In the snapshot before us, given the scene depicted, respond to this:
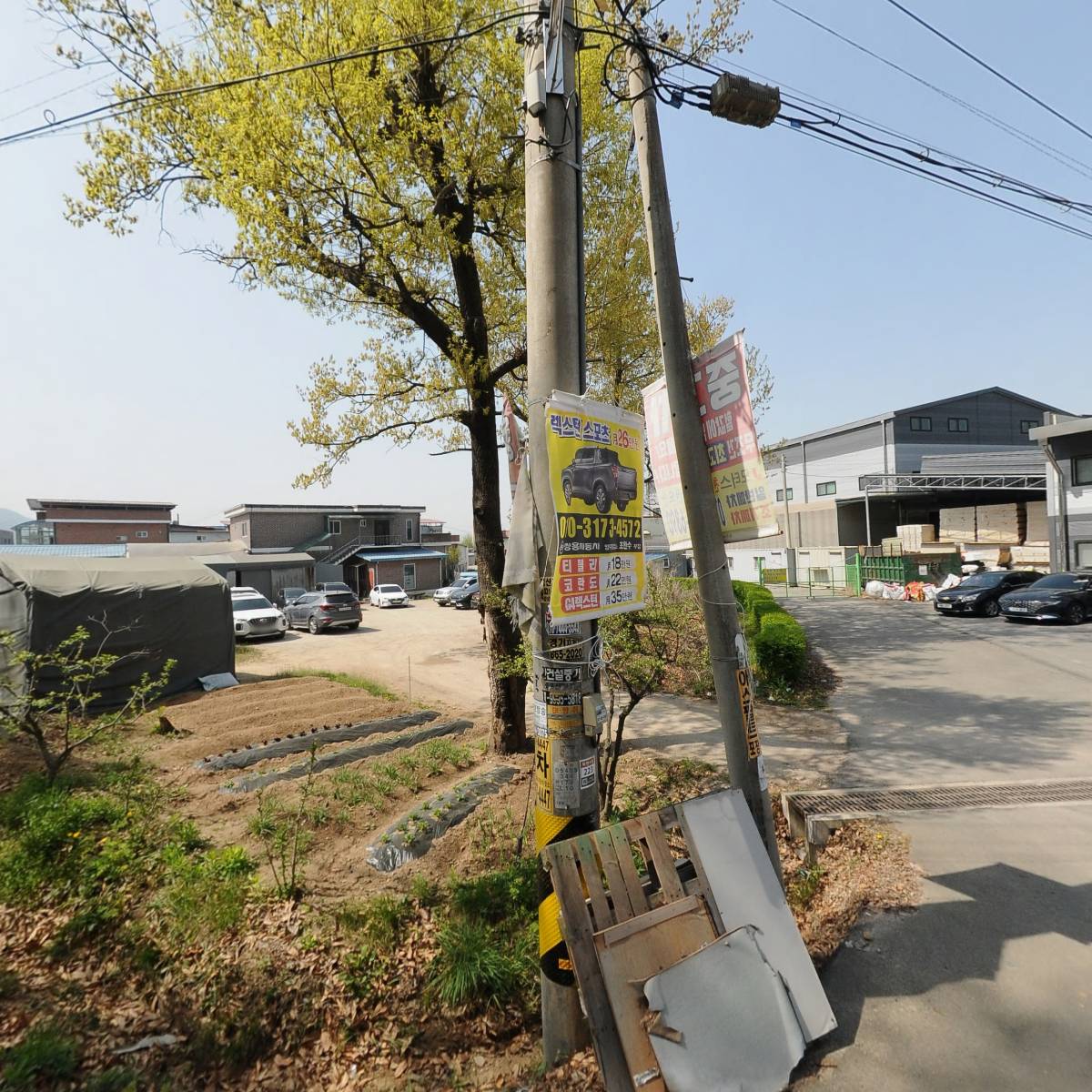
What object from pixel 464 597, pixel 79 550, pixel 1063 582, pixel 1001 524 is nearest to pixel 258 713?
pixel 464 597

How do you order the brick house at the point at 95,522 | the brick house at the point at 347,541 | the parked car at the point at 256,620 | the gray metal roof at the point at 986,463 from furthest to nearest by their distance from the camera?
1. the brick house at the point at 95,522
2. the brick house at the point at 347,541
3. the gray metal roof at the point at 986,463
4. the parked car at the point at 256,620

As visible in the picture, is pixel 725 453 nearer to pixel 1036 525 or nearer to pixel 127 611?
pixel 127 611

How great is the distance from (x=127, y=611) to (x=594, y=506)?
10.0 metres

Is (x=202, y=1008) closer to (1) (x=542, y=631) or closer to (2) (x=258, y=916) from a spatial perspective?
(2) (x=258, y=916)

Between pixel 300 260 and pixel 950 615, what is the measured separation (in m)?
22.0

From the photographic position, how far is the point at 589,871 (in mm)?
3014

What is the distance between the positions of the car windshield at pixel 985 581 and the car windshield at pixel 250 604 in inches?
933

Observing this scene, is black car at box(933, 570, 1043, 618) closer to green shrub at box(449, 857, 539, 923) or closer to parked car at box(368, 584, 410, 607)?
green shrub at box(449, 857, 539, 923)

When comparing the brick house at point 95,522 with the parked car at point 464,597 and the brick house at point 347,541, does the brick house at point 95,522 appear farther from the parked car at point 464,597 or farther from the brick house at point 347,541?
the parked car at point 464,597

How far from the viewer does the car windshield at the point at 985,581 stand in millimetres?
20047

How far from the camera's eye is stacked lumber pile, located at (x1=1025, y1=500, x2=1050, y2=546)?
26.7m

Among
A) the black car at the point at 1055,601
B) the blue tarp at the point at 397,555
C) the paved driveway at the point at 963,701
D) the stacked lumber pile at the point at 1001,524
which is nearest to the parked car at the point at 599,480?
the paved driveway at the point at 963,701

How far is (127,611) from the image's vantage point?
1005cm

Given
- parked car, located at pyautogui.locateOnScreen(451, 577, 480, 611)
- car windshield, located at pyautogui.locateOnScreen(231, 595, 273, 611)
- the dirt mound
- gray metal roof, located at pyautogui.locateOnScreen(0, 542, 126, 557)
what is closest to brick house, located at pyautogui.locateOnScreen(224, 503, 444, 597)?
gray metal roof, located at pyautogui.locateOnScreen(0, 542, 126, 557)
